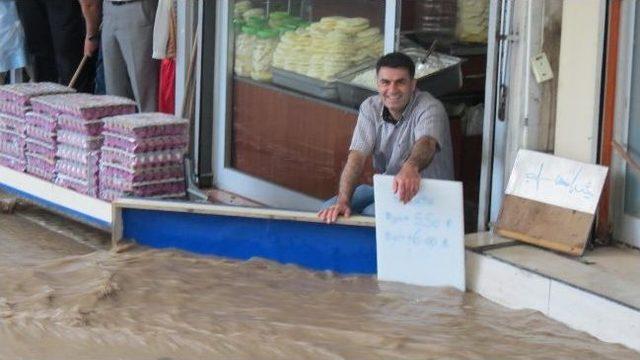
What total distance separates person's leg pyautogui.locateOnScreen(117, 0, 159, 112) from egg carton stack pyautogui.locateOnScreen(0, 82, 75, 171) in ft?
2.19

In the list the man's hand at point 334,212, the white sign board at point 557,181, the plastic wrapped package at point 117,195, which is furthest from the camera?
the plastic wrapped package at point 117,195

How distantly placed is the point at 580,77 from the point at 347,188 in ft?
4.21

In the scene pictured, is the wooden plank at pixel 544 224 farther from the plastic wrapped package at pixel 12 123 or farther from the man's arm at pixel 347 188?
the plastic wrapped package at pixel 12 123

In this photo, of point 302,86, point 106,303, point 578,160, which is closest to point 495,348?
point 578,160

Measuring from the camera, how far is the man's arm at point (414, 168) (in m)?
6.39

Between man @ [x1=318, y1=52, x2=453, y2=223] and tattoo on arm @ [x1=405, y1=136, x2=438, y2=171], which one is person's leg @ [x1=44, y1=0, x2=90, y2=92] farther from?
tattoo on arm @ [x1=405, y1=136, x2=438, y2=171]

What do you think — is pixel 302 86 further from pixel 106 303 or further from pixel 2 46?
pixel 2 46

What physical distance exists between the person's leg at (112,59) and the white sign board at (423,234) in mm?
3522

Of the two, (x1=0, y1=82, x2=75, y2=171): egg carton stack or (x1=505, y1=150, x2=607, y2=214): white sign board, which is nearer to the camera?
(x1=505, y1=150, x2=607, y2=214): white sign board

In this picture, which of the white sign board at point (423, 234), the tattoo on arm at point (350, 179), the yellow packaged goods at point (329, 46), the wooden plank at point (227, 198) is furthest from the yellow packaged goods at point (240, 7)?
the white sign board at point (423, 234)

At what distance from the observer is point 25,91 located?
8531mm

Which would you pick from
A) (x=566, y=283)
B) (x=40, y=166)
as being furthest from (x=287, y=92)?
(x=566, y=283)

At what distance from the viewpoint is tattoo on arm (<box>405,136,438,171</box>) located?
655 centimetres

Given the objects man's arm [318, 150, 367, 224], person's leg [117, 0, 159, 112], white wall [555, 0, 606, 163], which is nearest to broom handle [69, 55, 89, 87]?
person's leg [117, 0, 159, 112]
